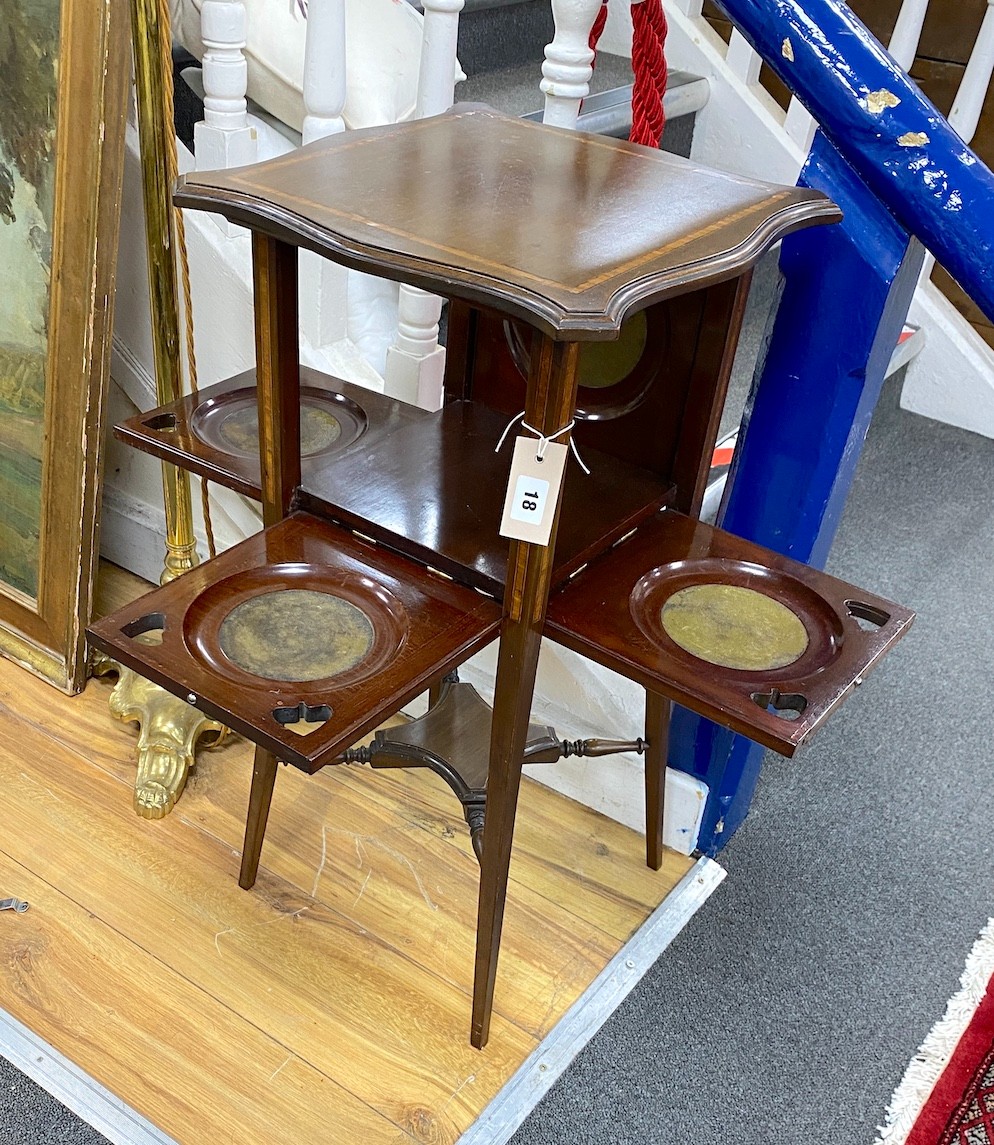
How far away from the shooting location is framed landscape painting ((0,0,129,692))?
1.44 metres

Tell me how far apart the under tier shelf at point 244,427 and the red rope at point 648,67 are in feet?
1.31

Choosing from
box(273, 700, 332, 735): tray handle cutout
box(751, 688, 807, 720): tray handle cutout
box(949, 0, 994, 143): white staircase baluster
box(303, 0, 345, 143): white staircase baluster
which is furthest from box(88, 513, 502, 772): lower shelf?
box(949, 0, 994, 143): white staircase baluster

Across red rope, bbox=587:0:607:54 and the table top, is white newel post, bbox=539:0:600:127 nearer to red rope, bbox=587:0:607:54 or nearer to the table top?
red rope, bbox=587:0:607:54

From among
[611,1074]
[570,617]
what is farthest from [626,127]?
[611,1074]

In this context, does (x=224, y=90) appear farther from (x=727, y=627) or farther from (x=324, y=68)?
(x=727, y=627)

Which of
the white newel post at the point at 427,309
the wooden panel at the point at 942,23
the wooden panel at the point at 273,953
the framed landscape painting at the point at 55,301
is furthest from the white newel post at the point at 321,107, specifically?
the wooden panel at the point at 942,23

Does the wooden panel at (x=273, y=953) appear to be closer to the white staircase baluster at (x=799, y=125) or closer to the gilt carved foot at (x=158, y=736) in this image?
the gilt carved foot at (x=158, y=736)

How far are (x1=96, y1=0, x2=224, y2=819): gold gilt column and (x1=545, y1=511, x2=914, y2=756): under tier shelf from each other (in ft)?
2.60

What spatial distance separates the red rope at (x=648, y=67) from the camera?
119 centimetres

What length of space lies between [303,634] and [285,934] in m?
0.62

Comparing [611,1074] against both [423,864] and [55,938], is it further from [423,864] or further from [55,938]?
[55,938]

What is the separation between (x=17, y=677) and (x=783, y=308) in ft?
4.30

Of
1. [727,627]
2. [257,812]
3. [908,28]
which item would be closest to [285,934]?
[257,812]

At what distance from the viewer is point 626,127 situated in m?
1.92
